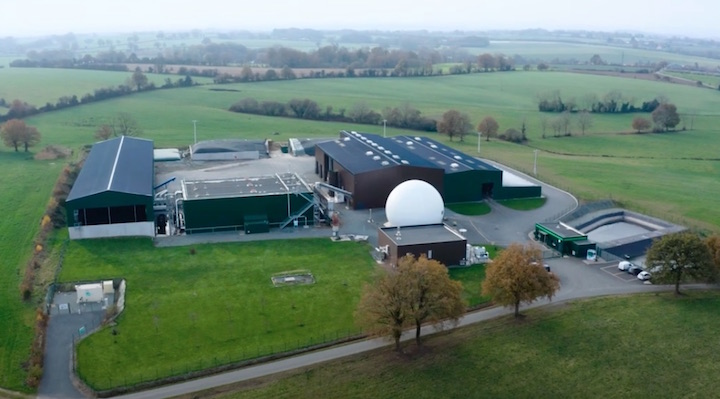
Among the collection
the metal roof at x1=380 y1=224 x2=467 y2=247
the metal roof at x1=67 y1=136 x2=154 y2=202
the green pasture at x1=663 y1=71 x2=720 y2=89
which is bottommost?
the metal roof at x1=380 y1=224 x2=467 y2=247

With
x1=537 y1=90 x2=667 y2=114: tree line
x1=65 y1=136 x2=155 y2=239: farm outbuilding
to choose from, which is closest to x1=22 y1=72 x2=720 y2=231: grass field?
x1=537 y1=90 x2=667 y2=114: tree line

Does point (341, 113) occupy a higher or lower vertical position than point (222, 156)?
higher

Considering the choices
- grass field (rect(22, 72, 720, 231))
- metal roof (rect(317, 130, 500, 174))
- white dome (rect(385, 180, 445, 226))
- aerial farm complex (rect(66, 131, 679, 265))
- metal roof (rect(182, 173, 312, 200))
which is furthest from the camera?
grass field (rect(22, 72, 720, 231))

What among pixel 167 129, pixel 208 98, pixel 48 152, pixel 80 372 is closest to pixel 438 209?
pixel 80 372

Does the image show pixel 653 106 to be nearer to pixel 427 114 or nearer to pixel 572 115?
pixel 572 115

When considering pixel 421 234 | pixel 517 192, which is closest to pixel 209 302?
pixel 421 234

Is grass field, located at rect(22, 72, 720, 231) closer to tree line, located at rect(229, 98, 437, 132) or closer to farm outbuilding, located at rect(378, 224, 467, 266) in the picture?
tree line, located at rect(229, 98, 437, 132)

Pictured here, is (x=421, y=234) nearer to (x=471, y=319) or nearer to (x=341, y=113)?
(x=471, y=319)
